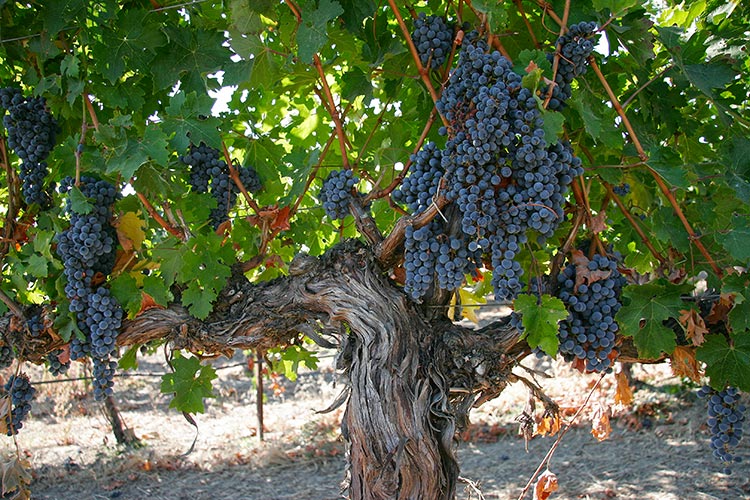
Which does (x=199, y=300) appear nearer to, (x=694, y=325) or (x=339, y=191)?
(x=339, y=191)

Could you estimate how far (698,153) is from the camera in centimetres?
300

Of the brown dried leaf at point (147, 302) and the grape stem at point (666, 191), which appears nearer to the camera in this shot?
the grape stem at point (666, 191)

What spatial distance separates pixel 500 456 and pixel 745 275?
4846mm

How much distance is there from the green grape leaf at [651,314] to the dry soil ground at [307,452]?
314 centimetres

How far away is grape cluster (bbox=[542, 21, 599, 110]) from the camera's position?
1925mm

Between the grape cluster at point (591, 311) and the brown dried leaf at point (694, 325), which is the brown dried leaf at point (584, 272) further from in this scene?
the brown dried leaf at point (694, 325)

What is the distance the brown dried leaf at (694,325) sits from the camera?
2.22 m

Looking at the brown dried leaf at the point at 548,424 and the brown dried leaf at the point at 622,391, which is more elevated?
the brown dried leaf at the point at 622,391

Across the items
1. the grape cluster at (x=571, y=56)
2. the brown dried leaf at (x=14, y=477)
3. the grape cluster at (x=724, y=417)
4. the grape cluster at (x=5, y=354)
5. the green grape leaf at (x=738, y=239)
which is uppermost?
the grape cluster at (x=571, y=56)

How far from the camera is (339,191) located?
2488mm

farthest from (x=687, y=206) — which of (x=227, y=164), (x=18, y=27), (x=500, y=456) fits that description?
(x=500, y=456)

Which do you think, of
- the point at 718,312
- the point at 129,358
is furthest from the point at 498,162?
the point at 129,358

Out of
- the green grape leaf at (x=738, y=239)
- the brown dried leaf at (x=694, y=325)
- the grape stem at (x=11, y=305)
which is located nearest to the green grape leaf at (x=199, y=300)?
the grape stem at (x=11, y=305)

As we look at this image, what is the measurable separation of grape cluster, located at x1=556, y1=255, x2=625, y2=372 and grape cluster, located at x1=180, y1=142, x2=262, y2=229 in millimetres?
1426
